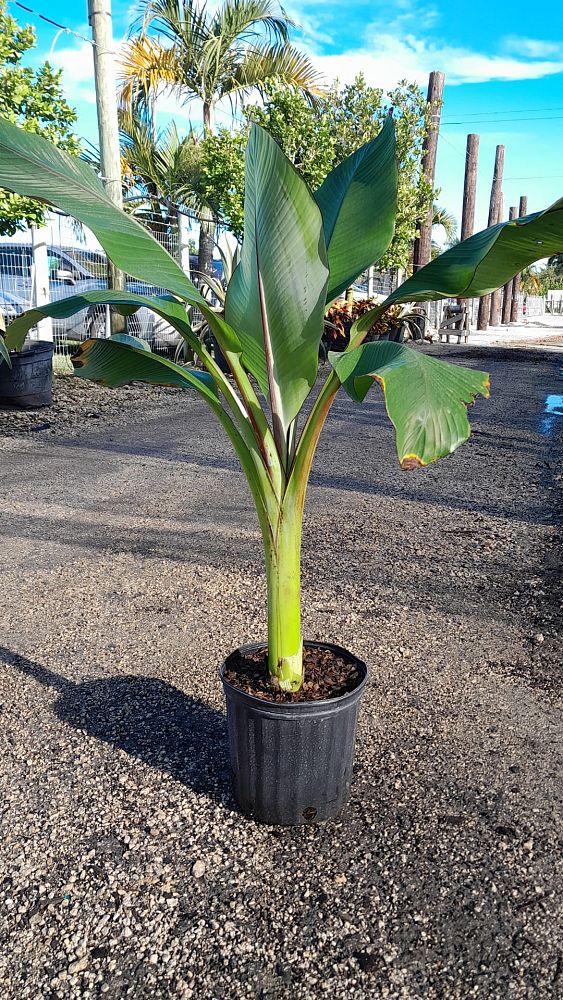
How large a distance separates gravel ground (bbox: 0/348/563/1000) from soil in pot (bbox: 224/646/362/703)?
1.19 ft

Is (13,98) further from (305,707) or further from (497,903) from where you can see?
(497,903)

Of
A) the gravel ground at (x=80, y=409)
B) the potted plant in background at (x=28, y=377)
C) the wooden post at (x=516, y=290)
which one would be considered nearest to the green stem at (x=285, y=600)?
the gravel ground at (x=80, y=409)

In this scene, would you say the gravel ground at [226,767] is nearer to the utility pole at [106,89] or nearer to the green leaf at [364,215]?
the green leaf at [364,215]

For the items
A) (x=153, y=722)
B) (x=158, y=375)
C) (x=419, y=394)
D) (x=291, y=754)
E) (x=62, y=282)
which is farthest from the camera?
(x=62, y=282)

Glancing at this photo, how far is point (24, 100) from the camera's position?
7508 mm

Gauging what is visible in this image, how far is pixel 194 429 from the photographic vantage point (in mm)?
7730

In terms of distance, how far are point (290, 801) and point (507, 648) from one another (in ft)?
4.69

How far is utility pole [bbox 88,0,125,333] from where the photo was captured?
8992mm

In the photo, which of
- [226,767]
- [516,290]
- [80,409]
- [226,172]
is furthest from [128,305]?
[516,290]

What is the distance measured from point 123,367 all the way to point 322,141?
13221mm

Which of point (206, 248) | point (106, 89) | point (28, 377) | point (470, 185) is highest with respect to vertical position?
point (470, 185)

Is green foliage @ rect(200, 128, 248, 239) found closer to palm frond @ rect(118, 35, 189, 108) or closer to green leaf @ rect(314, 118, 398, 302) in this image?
palm frond @ rect(118, 35, 189, 108)

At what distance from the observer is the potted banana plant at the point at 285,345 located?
1569 millimetres

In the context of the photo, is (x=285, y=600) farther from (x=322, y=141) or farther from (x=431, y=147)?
(x=431, y=147)
